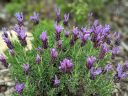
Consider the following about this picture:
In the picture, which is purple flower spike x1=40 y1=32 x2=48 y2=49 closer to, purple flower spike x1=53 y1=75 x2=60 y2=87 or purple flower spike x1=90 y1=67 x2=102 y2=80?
purple flower spike x1=53 y1=75 x2=60 y2=87

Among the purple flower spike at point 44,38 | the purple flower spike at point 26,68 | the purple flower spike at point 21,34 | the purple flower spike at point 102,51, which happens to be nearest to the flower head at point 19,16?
the purple flower spike at point 21,34

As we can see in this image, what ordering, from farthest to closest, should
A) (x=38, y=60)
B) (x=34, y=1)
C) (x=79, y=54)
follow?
1. (x=34, y=1)
2. (x=79, y=54)
3. (x=38, y=60)

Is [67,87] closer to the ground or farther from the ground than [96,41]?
closer to the ground

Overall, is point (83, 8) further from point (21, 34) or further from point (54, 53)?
point (54, 53)

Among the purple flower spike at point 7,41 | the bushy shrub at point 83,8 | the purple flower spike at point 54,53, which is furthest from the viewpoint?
the bushy shrub at point 83,8

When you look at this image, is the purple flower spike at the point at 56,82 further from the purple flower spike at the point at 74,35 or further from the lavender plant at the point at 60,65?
the purple flower spike at the point at 74,35

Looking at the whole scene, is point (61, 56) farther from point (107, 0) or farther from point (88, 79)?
point (107, 0)

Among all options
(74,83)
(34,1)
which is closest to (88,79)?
(74,83)

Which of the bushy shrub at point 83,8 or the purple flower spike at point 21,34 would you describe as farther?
the bushy shrub at point 83,8
